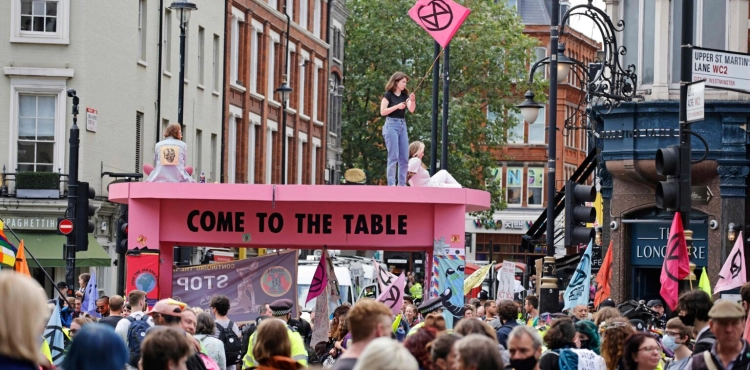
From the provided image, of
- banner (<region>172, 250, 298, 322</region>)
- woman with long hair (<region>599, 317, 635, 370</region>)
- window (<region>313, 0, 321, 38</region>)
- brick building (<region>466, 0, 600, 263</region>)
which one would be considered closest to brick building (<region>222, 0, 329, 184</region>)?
window (<region>313, 0, 321, 38</region>)

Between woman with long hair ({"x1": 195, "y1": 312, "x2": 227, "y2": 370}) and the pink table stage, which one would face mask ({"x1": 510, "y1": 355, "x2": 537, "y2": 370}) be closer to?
woman with long hair ({"x1": 195, "y1": 312, "x2": 227, "y2": 370})

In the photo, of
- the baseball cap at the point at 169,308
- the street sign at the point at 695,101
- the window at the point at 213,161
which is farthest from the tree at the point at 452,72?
the baseball cap at the point at 169,308

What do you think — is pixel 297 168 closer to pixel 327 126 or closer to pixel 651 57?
pixel 327 126

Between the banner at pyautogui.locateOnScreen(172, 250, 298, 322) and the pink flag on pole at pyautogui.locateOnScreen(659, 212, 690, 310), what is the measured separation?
6.05m

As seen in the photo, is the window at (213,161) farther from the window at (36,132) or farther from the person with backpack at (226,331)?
the person with backpack at (226,331)

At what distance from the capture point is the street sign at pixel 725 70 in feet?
49.5

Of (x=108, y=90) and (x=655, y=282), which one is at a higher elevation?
(x=108, y=90)

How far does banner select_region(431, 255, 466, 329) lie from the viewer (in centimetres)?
1888

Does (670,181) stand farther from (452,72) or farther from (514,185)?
(514,185)

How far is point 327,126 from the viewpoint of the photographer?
63000 mm

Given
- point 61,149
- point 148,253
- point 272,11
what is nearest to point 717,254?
point 148,253

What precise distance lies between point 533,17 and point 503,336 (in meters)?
77.5

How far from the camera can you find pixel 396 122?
19.7 metres

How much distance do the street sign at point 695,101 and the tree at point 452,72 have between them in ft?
160
